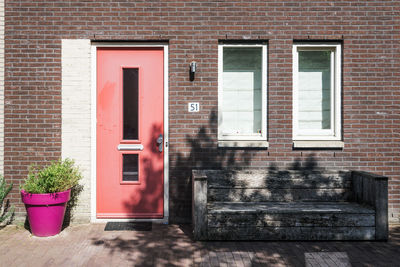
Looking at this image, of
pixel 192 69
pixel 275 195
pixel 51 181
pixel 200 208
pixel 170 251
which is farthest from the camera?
pixel 192 69

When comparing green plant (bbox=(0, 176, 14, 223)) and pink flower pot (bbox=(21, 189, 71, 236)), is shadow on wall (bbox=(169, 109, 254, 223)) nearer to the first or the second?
pink flower pot (bbox=(21, 189, 71, 236))

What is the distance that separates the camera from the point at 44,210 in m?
4.24

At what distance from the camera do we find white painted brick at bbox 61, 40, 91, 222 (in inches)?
194

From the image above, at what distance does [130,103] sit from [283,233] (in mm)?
3129

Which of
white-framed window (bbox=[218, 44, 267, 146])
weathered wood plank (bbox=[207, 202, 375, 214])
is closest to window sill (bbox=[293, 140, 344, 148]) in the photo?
white-framed window (bbox=[218, 44, 267, 146])

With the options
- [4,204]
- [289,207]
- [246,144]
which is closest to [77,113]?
[4,204]

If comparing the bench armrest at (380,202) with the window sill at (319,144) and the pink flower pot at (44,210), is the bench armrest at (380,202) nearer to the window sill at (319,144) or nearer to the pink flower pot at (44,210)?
the window sill at (319,144)

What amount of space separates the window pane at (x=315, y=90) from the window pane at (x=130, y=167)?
9.46ft

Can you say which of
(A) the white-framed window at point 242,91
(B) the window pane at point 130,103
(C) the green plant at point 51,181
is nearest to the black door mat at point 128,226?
(C) the green plant at point 51,181

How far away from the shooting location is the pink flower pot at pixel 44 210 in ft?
13.7

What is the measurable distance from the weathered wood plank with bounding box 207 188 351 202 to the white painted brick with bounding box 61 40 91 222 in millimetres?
2077

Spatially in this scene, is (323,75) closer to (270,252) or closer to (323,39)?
(323,39)

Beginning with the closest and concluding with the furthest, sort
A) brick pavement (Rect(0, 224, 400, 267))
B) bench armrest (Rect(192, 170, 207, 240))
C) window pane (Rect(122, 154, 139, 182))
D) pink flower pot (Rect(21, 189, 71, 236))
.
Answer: brick pavement (Rect(0, 224, 400, 267)) < bench armrest (Rect(192, 170, 207, 240)) < pink flower pot (Rect(21, 189, 71, 236)) < window pane (Rect(122, 154, 139, 182))

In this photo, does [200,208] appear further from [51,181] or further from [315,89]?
[315,89]
